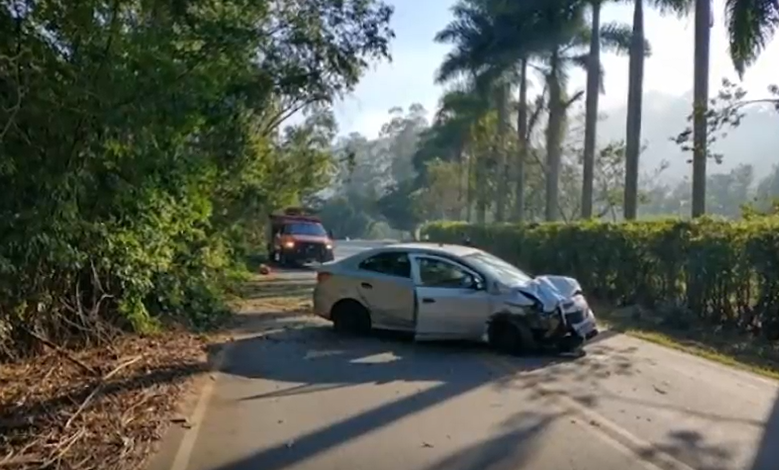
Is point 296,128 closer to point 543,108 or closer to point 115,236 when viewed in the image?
point 543,108

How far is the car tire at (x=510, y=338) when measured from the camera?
12.8 meters

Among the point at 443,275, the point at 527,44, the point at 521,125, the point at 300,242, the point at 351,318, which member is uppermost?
the point at 527,44

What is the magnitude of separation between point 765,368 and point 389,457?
7.86m

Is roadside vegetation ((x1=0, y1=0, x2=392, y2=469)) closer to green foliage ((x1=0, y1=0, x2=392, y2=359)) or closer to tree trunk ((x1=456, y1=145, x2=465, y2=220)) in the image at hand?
green foliage ((x1=0, y1=0, x2=392, y2=359))

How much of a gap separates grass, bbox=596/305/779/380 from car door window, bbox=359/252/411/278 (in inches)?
184

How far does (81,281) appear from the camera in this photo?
40.0 feet

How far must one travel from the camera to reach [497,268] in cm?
1394

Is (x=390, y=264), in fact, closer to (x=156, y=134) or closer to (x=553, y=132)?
(x=156, y=134)

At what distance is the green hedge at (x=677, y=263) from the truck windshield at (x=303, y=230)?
13.4m

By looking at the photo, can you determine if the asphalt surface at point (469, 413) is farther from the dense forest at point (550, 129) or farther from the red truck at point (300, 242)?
the red truck at point (300, 242)

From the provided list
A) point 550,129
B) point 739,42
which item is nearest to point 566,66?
point 550,129

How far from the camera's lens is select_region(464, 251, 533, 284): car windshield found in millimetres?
13547

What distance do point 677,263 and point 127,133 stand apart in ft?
41.5

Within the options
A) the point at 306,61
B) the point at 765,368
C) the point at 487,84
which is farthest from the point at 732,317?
the point at 487,84
